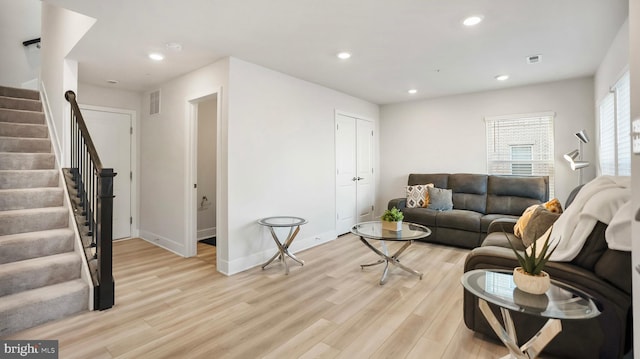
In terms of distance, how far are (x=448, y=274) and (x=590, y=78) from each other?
3573mm

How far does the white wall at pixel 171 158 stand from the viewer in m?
3.70

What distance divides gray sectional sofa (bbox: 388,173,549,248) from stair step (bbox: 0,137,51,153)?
16.0 ft

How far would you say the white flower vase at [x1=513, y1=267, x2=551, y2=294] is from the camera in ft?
4.96

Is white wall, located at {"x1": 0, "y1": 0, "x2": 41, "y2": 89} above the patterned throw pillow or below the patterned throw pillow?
above

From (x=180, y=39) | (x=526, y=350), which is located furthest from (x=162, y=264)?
(x=526, y=350)

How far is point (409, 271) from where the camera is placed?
332 centimetres

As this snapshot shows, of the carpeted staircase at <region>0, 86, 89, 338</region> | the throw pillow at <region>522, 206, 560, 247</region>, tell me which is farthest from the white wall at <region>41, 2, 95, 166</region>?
the throw pillow at <region>522, 206, 560, 247</region>

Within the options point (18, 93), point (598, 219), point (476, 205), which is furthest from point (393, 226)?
point (18, 93)

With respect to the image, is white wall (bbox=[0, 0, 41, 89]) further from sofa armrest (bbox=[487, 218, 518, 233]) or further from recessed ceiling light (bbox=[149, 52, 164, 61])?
sofa armrest (bbox=[487, 218, 518, 233])

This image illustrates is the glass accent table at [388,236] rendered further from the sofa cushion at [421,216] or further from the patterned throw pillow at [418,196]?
the patterned throw pillow at [418,196]

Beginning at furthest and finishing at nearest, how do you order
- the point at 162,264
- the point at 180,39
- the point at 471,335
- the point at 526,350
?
the point at 162,264 < the point at 180,39 < the point at 471,335 < the point at 526,350

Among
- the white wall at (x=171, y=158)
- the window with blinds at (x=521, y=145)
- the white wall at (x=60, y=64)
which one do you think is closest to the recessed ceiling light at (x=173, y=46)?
the white wall at (x=171, y=158)

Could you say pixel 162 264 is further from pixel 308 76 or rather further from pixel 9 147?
pixel 308 76

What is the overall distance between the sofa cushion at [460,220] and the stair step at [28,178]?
4.96 metres
